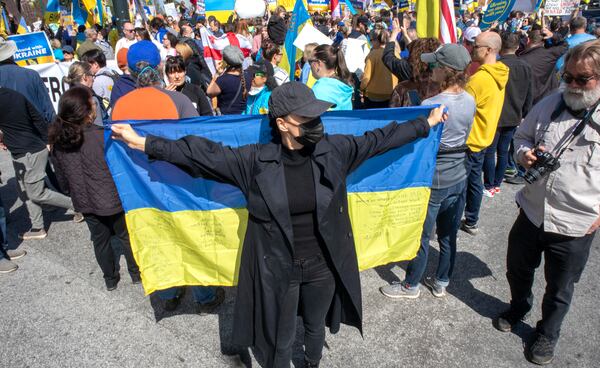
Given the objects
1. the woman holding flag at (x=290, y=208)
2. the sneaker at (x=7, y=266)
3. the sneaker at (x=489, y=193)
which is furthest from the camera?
the sneaker at (x=489, y=193)

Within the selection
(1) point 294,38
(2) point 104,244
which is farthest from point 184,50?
(2) point 104,244

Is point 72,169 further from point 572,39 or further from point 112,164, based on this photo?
point 572,39

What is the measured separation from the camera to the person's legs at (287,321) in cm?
244

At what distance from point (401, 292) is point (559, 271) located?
1268 millimetres

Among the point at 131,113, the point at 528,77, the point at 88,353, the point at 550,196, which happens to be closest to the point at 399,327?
the point at 550,196

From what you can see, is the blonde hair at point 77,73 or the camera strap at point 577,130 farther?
the blonde hair at point 77,73

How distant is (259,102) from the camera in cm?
446

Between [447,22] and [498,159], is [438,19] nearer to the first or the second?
[447,22]

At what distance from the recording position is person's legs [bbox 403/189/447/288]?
320 centimetres

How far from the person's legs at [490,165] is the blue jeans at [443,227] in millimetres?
2416

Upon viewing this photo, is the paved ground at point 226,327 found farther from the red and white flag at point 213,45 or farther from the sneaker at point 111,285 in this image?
the red and white flag at point 213,45

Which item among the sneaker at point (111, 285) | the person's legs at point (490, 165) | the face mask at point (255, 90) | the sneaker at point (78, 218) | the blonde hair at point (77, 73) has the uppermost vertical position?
the blonde hair at point (77, 73)

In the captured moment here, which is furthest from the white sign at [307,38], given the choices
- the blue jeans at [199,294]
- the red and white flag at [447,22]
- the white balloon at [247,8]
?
the white balloon at [247,8]

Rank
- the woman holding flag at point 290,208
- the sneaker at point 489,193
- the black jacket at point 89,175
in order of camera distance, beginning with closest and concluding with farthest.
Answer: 1. the woman holding flag at point 290,208
2. the black jacket at point 89,175
3. the sneaker at point 489,193
